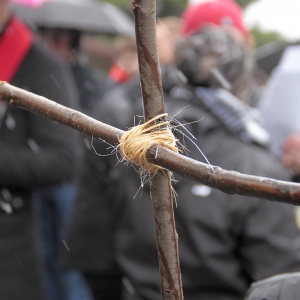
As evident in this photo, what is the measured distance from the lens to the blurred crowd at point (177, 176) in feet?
5.80

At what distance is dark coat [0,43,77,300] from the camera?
218 cm

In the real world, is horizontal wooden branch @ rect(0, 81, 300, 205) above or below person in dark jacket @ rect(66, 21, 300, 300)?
below

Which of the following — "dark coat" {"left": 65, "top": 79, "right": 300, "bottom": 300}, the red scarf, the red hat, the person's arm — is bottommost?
"dark coat" {"left": 65, "top": 79, "right": 300, "bottom": 300}

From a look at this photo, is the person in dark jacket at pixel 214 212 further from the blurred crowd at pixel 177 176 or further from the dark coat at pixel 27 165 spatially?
the dark coat at pixel 27 165

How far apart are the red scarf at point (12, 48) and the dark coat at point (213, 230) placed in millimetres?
607

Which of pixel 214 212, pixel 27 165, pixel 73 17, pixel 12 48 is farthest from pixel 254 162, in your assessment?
pixel 73 17

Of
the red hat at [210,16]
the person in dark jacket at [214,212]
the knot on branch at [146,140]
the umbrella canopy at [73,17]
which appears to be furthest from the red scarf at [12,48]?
the umbrella canopy at [73,17]

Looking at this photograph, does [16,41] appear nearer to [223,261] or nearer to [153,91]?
[223,261]

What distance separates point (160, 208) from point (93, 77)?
357 cm

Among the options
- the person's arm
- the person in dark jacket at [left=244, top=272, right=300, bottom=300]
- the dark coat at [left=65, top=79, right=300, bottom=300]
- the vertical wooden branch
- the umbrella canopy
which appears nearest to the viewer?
the vertical wooden branch

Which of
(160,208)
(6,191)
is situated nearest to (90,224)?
(6,191)

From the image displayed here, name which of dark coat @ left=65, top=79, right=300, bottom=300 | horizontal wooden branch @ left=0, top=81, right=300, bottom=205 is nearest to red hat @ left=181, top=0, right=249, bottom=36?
dark coat @ left=65, top=79, right=300, bottom=300

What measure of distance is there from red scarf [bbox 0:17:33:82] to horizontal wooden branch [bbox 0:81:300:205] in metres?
1.39

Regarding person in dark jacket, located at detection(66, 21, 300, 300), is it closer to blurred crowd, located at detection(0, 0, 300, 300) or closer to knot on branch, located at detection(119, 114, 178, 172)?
blurred crowd, located at detection(0, 0, 300, 300)
